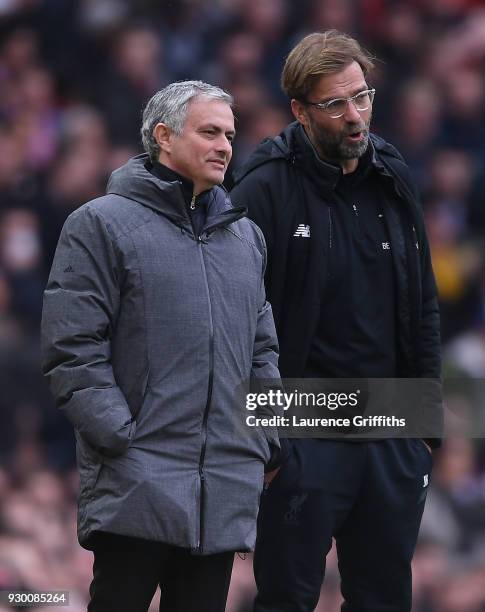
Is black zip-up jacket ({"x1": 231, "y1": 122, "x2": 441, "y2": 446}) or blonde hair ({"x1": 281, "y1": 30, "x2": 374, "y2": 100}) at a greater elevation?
blonde hair ({"x1": 281, "y1": 30, "x2": 374, "y2": 100})

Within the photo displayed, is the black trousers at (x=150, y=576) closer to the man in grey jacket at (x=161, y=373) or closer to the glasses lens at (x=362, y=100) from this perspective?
the man in grey jacket at (x=161, y=373)

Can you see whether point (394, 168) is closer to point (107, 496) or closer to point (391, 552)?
point (391, 552)

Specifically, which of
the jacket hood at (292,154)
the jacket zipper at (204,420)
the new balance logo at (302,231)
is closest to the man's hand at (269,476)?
the jacket zipper at (204,420)

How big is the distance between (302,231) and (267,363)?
1.25 ft

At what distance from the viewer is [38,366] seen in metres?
4.21

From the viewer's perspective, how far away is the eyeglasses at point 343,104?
9.75 feet

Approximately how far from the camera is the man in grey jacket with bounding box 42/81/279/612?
2.52 metres

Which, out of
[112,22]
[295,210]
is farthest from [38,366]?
[295,210]

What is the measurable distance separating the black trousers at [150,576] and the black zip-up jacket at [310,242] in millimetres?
529

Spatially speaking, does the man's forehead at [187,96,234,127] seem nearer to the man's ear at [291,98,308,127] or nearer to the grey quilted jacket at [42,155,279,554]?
the grey quilted jacket at [42,155,279,554]

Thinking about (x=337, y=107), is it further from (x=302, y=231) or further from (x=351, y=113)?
(x=302, y=231)

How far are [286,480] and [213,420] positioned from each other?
396 millimetres

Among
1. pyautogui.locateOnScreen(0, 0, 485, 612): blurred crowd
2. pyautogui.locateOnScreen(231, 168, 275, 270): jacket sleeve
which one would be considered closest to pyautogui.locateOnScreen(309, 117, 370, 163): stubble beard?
pyautogui.locateOnScreen(231, 168, 275, 270): jacket sleeve

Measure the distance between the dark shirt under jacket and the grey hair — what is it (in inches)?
16.3
